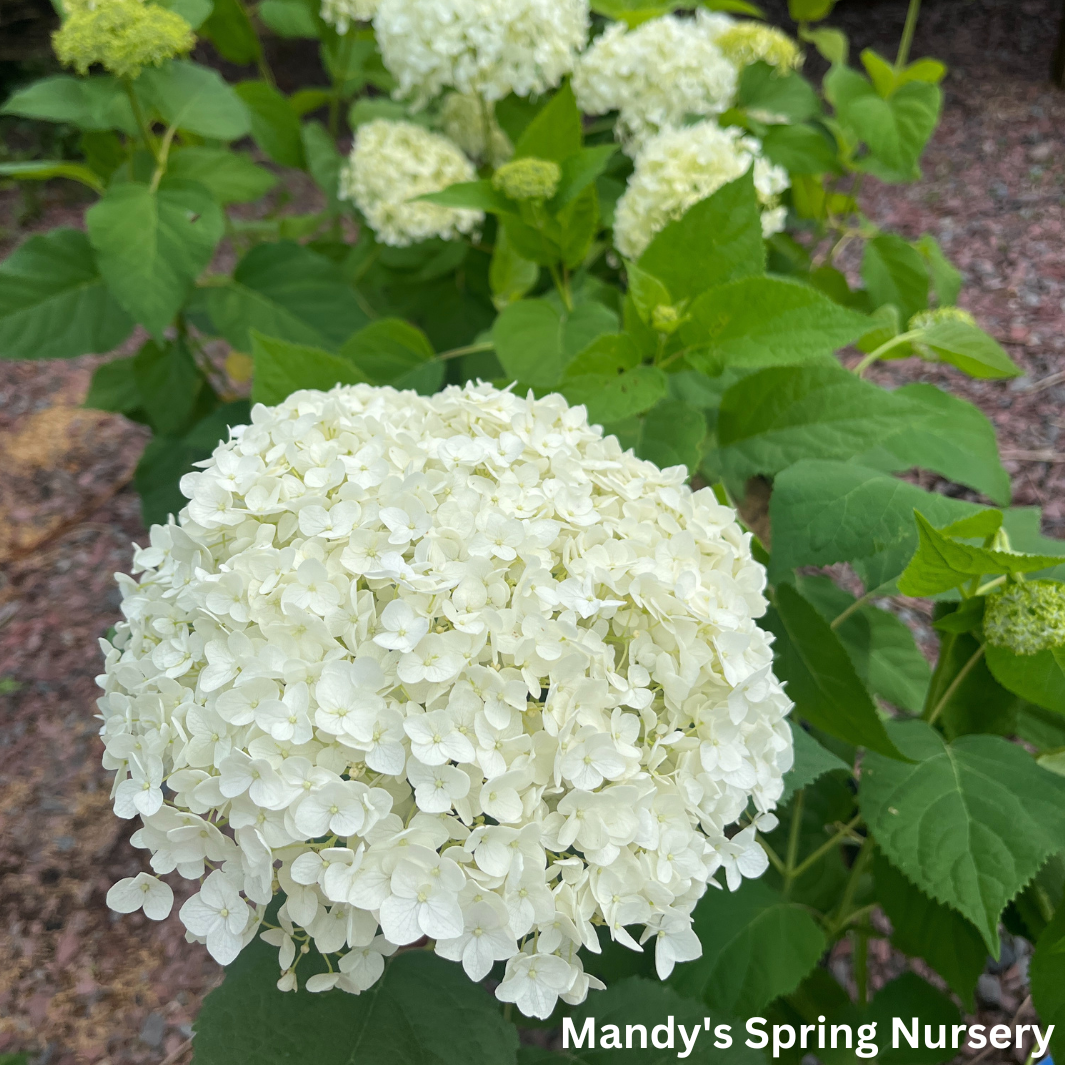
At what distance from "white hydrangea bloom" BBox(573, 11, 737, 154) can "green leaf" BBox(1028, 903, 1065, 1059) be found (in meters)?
1.41

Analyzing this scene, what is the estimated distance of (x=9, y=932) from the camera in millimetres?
1536

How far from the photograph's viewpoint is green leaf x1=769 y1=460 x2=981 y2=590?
0.88 m

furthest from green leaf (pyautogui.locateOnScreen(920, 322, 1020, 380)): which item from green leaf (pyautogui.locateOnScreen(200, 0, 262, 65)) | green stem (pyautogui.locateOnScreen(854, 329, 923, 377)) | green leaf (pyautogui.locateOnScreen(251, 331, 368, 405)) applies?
green leaf (pyautogui.locateOnScreen(200, 0, 262, 65))

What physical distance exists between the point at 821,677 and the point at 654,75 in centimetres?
121

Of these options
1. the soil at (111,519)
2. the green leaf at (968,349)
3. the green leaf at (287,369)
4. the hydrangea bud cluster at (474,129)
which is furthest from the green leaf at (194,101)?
the green leaf at (968,349)

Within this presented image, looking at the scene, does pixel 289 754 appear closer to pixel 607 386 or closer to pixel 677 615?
pixel 677 615

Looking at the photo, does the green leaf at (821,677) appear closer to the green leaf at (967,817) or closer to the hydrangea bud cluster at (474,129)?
the green leaf at (967,817)

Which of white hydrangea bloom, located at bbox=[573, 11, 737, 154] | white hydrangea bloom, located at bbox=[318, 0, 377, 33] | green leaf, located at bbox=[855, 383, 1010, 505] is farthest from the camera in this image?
white hydrangea bloom, located at bbox=[318, 0, 377, 33]

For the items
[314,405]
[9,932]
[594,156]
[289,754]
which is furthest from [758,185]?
[9,932]

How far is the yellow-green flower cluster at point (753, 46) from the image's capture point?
1.82 metres

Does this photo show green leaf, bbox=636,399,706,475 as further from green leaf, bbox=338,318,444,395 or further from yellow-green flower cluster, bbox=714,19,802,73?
yellow-green flower cluster, bbox=714,19,802,73

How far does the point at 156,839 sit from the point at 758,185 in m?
1.42

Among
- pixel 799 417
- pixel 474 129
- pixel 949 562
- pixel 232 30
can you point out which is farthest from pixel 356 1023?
pixel 232 30

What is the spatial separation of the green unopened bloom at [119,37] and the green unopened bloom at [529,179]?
0.59 meters
